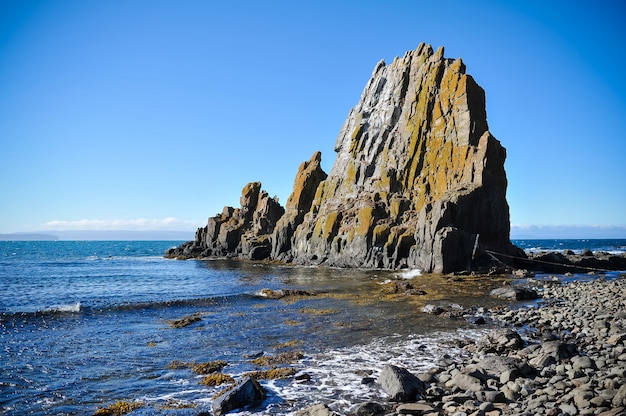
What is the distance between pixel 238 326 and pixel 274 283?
22.7 meters

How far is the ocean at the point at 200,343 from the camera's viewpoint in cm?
1264

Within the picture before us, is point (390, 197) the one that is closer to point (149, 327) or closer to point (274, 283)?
point (274, 283)

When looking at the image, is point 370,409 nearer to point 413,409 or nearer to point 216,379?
point 413,409

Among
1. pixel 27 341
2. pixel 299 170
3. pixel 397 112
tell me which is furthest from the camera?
pixel 299 170

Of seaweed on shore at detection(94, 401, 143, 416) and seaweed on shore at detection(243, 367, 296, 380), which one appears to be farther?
seaweed on shore at detection(243, 367, 296, 380)

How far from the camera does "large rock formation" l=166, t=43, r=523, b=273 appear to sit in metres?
53.0

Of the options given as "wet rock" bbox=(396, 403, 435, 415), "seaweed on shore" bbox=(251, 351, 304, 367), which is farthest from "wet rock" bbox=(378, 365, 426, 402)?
"seaweed on shore" bbox=(251, 351, 304, 367)

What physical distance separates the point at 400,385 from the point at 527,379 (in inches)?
161

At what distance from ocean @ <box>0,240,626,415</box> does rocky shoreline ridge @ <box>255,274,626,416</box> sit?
0.85 metres

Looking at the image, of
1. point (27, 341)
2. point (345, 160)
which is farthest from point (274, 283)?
point (345, 160)

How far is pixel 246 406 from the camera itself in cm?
1148

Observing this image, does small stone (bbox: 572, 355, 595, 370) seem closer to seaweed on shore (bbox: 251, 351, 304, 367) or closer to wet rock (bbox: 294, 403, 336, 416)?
wet rock (bbox: 294, 403, 336, 416)

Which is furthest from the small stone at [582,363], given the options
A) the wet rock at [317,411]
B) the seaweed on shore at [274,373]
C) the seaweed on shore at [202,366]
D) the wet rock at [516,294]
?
the wet rock at [516,294]

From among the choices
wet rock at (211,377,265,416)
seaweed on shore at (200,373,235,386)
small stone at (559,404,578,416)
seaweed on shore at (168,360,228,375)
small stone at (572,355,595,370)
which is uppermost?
small stone at (559,404,578,416)
